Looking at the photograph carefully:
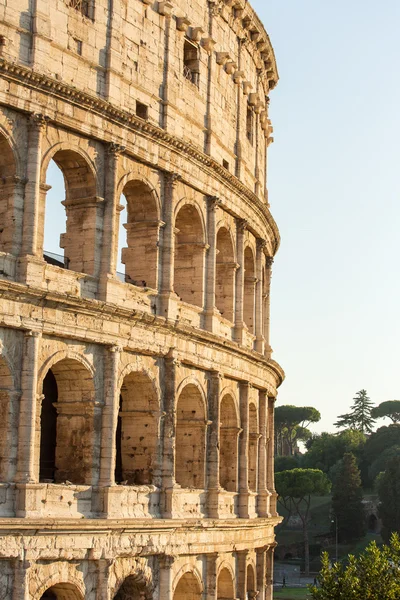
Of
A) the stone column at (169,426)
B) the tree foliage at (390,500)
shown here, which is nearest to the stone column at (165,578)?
the stone column at (169,426)

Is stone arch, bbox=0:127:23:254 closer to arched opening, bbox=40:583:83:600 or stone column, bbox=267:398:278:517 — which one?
arched opening, bbox=40:583:83:600

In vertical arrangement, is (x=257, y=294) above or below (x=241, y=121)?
below

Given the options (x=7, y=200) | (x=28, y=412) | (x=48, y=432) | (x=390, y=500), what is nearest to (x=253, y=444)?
(x=48, y=432)

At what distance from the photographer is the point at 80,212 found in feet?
73.2

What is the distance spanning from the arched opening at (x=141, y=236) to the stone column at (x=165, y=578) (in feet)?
18.5

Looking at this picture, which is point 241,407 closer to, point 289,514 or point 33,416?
point 33,416

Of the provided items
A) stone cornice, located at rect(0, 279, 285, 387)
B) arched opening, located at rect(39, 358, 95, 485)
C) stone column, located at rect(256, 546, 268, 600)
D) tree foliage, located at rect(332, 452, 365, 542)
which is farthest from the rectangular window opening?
tree foliage, located at rect(332, 452, 365, 542)

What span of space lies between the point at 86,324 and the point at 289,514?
58.9 m

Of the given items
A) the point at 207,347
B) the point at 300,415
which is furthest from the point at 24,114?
the point at 300,415

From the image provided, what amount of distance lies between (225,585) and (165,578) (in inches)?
158

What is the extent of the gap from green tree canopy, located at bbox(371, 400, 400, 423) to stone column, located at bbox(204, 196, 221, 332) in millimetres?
91786

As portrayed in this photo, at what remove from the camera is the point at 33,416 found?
19.7m

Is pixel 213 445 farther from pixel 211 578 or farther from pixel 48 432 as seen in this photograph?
pixel 48 432

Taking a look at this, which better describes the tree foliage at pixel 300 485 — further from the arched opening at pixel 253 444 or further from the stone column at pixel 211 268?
the stone column at pixel 211 268
